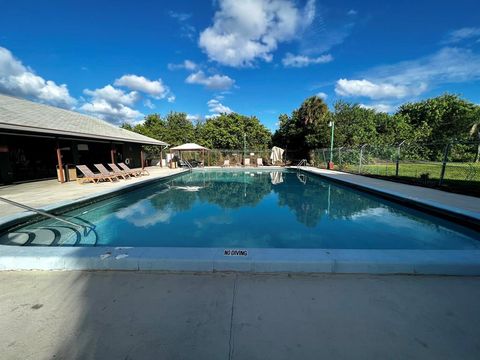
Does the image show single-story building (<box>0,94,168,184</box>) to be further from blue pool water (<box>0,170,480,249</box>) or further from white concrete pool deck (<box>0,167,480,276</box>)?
white concrete pool deck (<box>0,167,480,276</box>)

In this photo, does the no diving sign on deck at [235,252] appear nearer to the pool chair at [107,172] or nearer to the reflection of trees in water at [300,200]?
the reflection of trees in water at [300,200]

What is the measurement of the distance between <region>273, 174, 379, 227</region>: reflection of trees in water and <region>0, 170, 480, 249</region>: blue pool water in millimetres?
27

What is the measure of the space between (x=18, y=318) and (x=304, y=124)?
2118 cm

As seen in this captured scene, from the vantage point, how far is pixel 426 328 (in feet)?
5.49

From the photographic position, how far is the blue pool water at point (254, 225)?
4281mm

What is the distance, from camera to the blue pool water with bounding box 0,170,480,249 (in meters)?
4.28

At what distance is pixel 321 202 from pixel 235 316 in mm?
6609

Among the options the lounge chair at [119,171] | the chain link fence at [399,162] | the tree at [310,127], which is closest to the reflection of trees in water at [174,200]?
the lounge chair at [119,171]

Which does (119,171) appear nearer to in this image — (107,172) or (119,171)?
(119,171)

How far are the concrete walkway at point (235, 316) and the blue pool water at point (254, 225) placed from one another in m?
1.93

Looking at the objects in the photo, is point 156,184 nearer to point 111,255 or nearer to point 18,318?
point 111,255

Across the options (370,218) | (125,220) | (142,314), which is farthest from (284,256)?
(125,220)

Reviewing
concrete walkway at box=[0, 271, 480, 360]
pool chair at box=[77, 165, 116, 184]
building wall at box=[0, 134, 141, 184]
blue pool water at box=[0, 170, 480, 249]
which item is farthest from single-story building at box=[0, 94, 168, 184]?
→ concrete walkway at box=[0, 271, 480, 360]

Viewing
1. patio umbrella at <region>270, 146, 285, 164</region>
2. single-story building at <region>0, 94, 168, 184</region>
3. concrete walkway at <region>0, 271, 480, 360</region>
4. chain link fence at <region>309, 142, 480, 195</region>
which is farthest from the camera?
patio umbrella at <region>270, 146, 285, 164</region>
